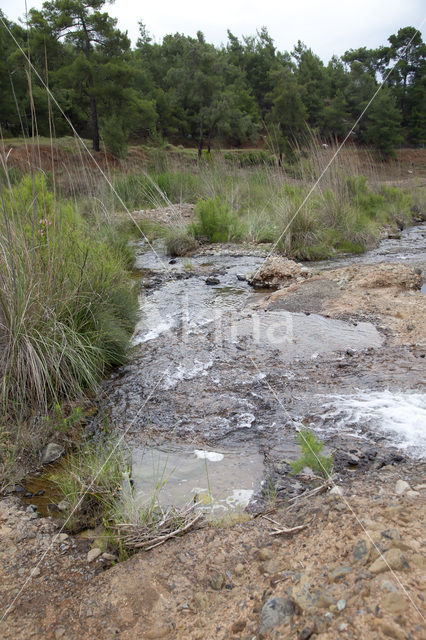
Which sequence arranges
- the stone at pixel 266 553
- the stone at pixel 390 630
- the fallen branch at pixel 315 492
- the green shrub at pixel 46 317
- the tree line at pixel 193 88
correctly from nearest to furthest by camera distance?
1. the stone at pixel 390 630
2. the stone at pixel 266 553
3. the fallen branch at pixel 315 492
4. the green shrub at pixel 46 317
5. the tree line at pixel 193 88

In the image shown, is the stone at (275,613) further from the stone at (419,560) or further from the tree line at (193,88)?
the tree line at (193,88)

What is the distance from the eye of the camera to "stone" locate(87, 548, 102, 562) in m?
1.64

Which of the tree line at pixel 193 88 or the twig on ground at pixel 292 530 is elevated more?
the tree line at pixel 193 88

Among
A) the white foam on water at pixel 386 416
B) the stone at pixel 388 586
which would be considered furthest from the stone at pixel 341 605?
the white foam on water at pixel 386 416

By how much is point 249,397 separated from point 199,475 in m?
0.80

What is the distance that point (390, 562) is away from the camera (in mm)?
1233

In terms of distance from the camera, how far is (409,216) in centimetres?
1139

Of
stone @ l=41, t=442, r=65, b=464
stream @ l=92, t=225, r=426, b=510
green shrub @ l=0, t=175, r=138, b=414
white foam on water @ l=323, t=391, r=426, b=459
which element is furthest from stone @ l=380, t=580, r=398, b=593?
green shrub @ l=0, t=175, r=138, b=414

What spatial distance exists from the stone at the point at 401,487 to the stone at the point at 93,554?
110 cm

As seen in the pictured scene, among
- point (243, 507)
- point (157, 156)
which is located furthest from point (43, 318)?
point (157, 156)

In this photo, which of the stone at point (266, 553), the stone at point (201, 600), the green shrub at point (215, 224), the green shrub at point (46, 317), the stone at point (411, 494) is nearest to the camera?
the stone at point (201, 600)

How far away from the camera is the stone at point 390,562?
1.22 metres

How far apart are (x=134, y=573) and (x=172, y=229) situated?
282 inches

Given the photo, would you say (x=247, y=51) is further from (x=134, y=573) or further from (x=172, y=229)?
(x=134, y=573)
